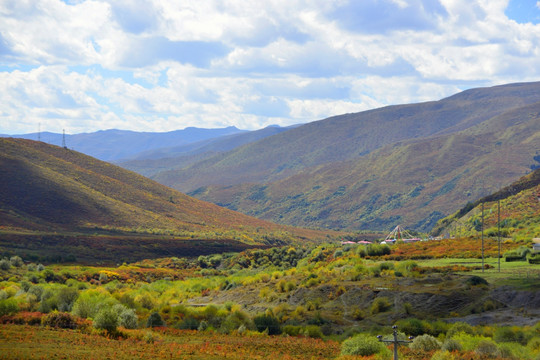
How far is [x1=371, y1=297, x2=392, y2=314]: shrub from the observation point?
41.2 meters

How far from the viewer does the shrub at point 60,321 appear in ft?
118

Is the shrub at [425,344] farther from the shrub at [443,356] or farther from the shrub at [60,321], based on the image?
the shrub at [60,321]

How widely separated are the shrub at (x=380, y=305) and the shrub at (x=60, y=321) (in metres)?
18.0

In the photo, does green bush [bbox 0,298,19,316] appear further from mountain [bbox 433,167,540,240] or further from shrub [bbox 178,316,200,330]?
mountain [bbox 433,167,540,240]

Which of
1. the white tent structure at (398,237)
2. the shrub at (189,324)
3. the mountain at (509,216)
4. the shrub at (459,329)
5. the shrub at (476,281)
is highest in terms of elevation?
the mountain at (509,216)

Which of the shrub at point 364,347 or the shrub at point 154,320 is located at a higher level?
the shrub at point 364,347

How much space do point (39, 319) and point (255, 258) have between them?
180 feet

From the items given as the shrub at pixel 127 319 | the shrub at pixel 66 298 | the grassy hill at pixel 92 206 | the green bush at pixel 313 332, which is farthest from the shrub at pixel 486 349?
the grassy hill at pixel 92 206

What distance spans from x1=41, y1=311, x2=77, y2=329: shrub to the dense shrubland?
0.06 m

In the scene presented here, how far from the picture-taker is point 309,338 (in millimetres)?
36375

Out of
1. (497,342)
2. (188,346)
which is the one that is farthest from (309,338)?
(497,342)

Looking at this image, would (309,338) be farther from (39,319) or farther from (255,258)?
(255,258)

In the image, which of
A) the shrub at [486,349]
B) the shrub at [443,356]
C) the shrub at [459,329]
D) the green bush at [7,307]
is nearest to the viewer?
the shrub at [443,356]

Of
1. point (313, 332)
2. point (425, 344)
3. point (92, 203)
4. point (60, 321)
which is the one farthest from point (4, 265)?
point (92, 203)
